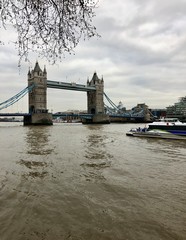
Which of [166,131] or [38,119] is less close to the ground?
[38,119]

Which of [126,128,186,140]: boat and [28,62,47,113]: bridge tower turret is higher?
[28,62,47,113]: bridge tower turret

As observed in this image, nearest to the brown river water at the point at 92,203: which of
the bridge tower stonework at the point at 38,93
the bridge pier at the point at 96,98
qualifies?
the bridge tower stonework at the point at 38,93

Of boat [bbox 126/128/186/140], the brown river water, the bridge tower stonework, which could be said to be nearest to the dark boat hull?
boat [bbox 126/128/186/140]

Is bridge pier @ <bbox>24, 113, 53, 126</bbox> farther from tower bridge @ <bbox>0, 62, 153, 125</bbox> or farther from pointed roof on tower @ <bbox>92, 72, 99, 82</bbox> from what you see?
pointed roof on tower @ <bbox>92, 72, 99, 82</bbox>

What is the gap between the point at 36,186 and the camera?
6.24 metres

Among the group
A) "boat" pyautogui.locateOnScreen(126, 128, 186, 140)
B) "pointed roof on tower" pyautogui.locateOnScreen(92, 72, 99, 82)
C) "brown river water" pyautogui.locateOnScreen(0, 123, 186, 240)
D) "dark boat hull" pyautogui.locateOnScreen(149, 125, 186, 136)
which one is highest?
"pointed roof on tower" pyautogui.locateOnScreen(92, 72, 99, 82)

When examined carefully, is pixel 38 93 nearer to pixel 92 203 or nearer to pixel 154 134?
pixel 154 134

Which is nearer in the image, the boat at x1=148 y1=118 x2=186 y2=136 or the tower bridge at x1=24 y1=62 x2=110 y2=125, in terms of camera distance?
the boat at x1=148 y1=118 x2=186 y2=136

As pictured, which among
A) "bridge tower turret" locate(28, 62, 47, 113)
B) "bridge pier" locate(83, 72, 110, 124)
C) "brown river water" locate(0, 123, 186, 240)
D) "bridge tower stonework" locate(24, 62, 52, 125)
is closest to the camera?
"brown river water" locate(0, 123, 186, 240)

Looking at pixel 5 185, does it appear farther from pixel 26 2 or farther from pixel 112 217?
pixel 26 2

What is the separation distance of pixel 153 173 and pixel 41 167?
412cm

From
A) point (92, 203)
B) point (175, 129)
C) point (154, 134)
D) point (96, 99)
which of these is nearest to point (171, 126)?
point (175, 129)

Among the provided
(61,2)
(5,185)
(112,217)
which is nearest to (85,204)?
(112,217)

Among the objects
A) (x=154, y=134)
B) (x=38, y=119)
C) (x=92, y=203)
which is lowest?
(x=92, y=203)
